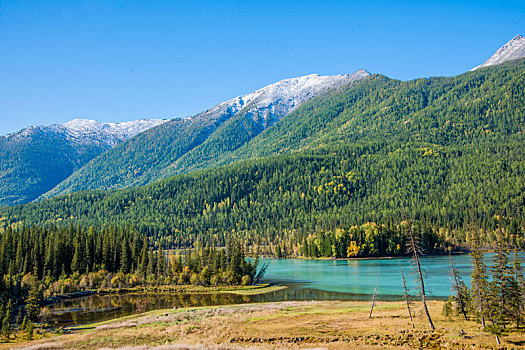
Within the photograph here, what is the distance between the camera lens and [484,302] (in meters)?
51.3

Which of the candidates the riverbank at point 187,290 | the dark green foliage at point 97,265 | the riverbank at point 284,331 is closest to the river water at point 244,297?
the riverbank at point 187,290

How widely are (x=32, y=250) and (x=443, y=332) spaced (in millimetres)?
119075

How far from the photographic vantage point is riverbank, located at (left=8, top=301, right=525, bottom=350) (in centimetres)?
4862

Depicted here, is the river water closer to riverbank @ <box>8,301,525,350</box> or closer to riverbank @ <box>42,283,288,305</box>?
riverbank @ <box>42,283,288,305</box>

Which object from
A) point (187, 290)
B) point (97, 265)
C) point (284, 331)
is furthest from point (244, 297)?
point (97, 265)

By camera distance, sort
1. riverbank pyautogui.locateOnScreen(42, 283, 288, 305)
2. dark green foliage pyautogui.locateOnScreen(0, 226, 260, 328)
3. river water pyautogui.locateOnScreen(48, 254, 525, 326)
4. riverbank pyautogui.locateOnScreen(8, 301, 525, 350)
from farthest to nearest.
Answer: dark green foliage pyautogui.locateOnScreen(0, 226, 260, 328), riverbank pyautogui.locateOnScreen(42, 283, 288, 305), river water pyautogui.locateOnScreen(48, 254, 525, 326), riverbank pyautogui.locateOnScreen(8, 301, 525, 350)

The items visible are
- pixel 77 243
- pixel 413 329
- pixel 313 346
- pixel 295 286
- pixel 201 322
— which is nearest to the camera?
pixel 313 346

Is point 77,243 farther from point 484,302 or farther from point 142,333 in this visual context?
point 484,302

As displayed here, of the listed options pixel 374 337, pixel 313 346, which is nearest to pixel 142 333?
pixel 313 346

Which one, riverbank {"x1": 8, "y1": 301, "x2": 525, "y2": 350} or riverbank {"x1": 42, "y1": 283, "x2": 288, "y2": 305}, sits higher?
riverbank {"x1": 8, "y1": 301, "x2": 525, "y2": 350}

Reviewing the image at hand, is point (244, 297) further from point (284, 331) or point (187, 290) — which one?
point (284, 331)

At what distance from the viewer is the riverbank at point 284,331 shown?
48625mm

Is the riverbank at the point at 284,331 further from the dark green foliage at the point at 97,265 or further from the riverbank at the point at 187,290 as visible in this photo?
the dark green foliage at the point at 97,265

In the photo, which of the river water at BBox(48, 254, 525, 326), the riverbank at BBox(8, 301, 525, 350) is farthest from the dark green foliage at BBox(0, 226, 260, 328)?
the riverbank at BBox(8, 301, 525, 350)
